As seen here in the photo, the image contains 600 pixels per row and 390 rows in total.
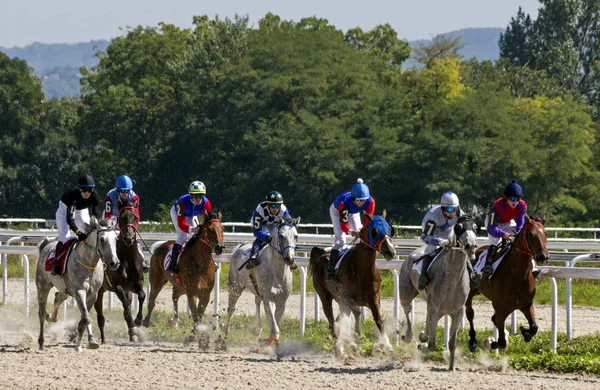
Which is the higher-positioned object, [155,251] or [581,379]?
[155,251]

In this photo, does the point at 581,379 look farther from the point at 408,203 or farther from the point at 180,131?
the point at 180,131

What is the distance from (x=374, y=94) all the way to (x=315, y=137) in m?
3.91

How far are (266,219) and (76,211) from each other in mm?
2106

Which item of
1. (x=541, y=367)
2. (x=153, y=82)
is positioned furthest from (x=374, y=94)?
(x=541, y=367)

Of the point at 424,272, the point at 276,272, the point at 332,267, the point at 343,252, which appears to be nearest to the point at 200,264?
the point at 276,272

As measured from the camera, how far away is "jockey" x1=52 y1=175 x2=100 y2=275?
13031 millimetres

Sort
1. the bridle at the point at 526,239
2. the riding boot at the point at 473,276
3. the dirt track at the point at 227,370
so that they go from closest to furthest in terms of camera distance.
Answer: the dirt track at the point at 227,370 < the riding boot at the point at 473,276 < the bridle at the point at 526,239

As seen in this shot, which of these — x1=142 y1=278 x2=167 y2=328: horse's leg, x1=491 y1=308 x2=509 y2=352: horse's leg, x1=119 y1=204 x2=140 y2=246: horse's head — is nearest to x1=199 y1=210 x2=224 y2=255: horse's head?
A: x1=119 y1=204 x2=140 y2=246: horse's head

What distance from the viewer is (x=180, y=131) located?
4672 centimetres

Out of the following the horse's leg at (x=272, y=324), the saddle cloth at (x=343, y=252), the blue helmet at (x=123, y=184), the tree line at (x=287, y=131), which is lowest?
the horse's leg at (x=272, y=324)

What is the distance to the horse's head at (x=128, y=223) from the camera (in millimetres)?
13383

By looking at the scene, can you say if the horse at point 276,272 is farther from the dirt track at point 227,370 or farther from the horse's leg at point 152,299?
the horse's leg at point 152,299

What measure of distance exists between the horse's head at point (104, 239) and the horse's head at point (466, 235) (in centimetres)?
371

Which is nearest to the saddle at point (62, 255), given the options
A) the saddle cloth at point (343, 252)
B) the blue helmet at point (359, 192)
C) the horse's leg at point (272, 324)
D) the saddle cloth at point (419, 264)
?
the horse's leg at point (272, 324)
